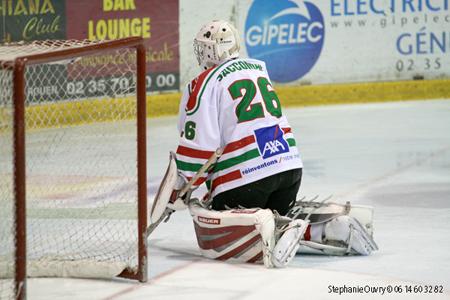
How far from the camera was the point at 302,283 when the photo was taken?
3.64 m

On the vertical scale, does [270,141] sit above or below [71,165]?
above

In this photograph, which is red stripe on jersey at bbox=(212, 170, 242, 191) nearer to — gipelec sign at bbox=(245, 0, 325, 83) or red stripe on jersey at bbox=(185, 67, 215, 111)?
red stripe on jersey at bbox=(185, 67, 215, 111)

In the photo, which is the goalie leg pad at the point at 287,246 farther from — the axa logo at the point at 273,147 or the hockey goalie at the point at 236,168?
the axa logo at the point at 273,147

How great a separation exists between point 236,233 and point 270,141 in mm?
345

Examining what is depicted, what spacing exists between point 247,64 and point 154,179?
1.89 m

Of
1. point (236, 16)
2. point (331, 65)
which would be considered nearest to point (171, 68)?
point (236, 16)

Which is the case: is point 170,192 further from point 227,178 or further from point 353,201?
point 353,201

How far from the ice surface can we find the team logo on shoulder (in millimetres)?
379

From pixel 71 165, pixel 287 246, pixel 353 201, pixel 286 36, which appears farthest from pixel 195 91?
pixel 286 36

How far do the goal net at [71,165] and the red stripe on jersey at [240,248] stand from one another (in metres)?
0.31

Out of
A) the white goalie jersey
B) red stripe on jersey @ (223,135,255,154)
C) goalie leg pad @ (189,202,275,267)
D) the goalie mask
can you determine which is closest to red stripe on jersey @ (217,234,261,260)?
goalie leg pad @ (189,202,275,267)

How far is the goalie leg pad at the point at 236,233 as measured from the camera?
3.83 metres

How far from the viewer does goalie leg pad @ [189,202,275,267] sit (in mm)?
3828

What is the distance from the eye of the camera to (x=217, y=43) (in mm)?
4098
